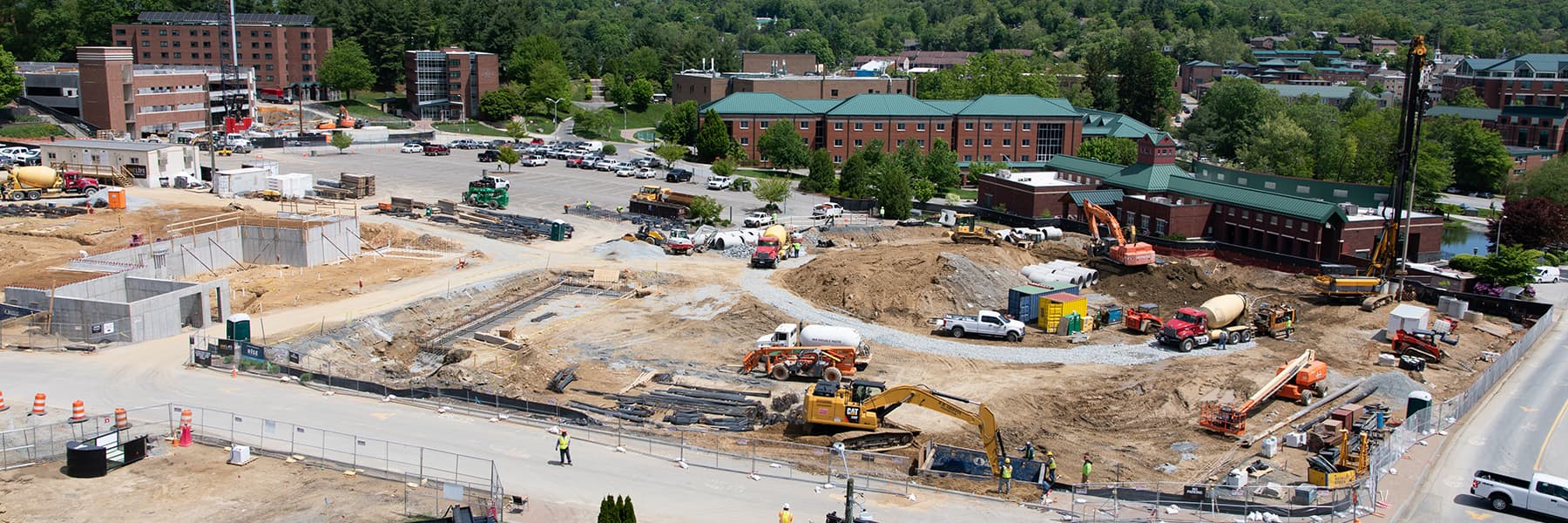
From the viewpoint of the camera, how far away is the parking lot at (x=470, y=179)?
79.3 metres

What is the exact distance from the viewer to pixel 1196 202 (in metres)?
74.6

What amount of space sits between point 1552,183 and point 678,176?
64.5 meters

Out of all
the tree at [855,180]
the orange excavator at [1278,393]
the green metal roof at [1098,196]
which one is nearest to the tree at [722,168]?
the tree at [855,180]

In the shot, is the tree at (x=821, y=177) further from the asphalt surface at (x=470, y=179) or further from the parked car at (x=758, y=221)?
the parked car at (x=758, y=221)

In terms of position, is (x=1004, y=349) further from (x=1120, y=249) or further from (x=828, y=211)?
(x=828, y=211)

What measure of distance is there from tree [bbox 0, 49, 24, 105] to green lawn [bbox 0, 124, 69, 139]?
2779 millimetres

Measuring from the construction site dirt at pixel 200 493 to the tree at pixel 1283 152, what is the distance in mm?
92699

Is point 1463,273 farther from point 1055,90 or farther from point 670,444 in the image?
point 1055,90

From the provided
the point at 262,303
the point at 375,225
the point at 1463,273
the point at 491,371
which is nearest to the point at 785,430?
the point at 491,371

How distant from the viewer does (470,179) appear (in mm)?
86375

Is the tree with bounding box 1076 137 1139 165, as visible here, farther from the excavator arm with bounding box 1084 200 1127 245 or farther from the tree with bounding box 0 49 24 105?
the tree with bounding box 0 49 24 105

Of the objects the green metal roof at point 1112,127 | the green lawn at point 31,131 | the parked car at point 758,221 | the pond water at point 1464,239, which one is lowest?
the pond water at point 1464,239

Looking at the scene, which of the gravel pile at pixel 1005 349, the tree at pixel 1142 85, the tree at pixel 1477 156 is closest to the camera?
the gravel pile at pixel 1005 349

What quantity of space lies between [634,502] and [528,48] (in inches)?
4737
